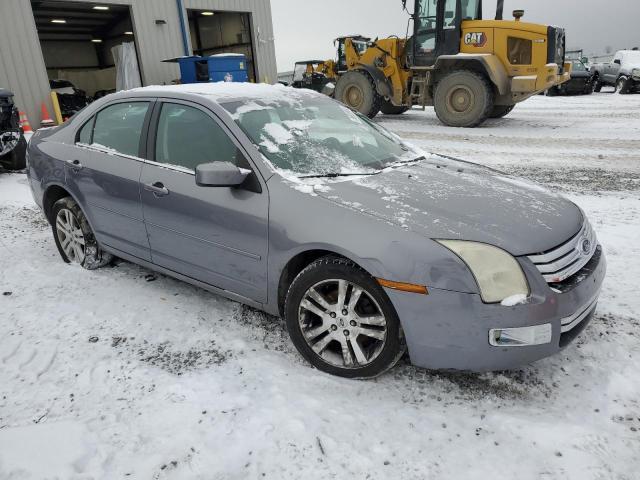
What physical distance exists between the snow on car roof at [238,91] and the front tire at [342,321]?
1404 millimetres

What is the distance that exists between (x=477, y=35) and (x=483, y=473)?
34.8ft

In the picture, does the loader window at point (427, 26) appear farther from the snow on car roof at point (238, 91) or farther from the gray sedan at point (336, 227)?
the snow on car roof at point (238, 91)

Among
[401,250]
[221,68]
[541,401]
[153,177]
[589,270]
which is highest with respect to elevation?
[221,68]

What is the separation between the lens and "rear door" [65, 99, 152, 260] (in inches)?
131

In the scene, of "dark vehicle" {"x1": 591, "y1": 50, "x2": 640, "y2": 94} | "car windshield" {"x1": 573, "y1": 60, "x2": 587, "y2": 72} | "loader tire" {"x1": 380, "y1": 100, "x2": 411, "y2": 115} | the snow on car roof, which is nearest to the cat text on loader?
"loader tire" {"x1": 380, "y1": 100, "x2": 411, "y2": 115}

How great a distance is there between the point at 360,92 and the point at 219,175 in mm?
10823

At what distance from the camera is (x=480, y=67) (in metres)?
10.7

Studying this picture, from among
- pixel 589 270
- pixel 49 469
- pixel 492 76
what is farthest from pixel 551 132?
pixel 49 469

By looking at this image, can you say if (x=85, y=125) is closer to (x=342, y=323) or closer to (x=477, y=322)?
(x=342, y=323)

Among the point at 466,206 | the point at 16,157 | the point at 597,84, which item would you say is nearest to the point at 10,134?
the point at 16,157

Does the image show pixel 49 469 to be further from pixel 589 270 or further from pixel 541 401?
pixel 589 270

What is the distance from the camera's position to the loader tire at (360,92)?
40.8 feet

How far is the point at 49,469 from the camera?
78.2 inches

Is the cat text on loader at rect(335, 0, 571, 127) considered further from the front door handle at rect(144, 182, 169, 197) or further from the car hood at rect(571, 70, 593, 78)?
the front door handle at rect(144, 182, 169, 197)
